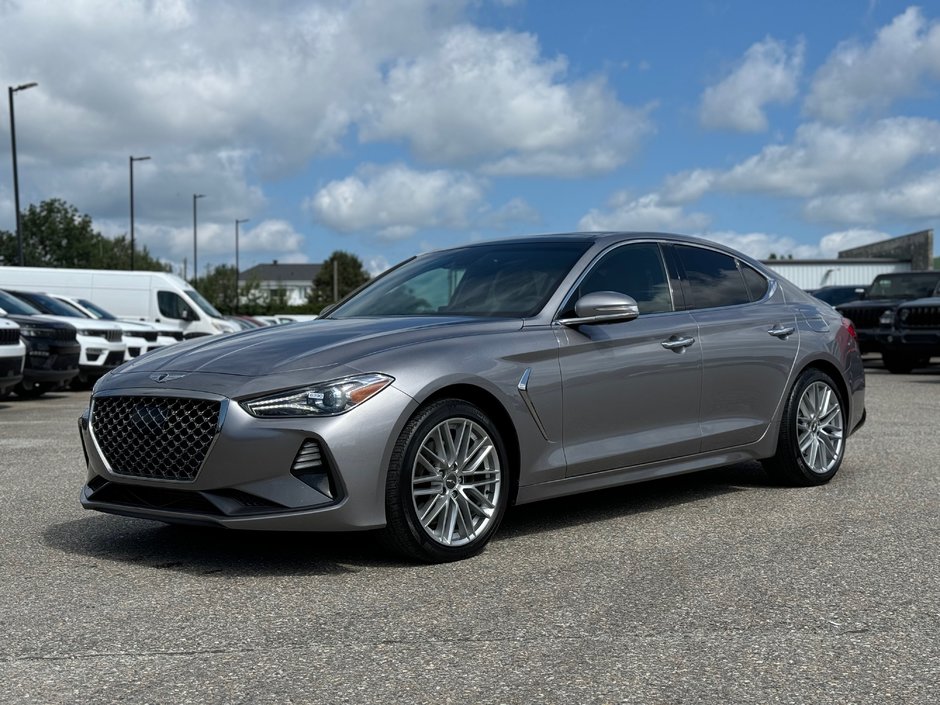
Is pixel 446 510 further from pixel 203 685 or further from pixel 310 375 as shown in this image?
pixel 203 685

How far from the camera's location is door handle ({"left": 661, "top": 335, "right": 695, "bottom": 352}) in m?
6.70

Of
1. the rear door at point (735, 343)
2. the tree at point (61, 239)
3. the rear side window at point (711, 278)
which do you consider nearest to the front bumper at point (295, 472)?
the rear door at point (735, 343)

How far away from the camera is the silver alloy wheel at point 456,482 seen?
5.49 m

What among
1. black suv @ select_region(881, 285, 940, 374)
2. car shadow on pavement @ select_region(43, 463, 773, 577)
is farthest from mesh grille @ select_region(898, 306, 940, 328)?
car shadow on pavement @ select_region(43, 463, 773, 577)

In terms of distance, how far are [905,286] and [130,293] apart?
16235 millimetres

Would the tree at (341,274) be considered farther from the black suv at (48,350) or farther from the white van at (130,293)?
the black suv at (48,350)

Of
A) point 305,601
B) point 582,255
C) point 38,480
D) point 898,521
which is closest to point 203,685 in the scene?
point 305,601

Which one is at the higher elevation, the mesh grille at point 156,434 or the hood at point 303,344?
the hood at point 303,344

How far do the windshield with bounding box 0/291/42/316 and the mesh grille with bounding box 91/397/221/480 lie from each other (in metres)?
13.6

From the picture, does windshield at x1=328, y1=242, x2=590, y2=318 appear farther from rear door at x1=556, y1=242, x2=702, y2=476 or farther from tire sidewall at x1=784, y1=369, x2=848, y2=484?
tire sidewall at x1=784, y1=369, x2=848, y2=484

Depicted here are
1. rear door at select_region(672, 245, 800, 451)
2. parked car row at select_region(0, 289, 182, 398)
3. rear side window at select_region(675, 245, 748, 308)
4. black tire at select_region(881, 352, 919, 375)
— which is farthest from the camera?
black tire at select_region(881, 352, 919, 375)

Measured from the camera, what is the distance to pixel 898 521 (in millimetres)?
6555

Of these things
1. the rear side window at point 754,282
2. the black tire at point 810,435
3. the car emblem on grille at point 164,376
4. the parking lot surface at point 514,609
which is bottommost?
the parking lot surface at point 514,609

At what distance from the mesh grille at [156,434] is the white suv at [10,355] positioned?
9.71 m
